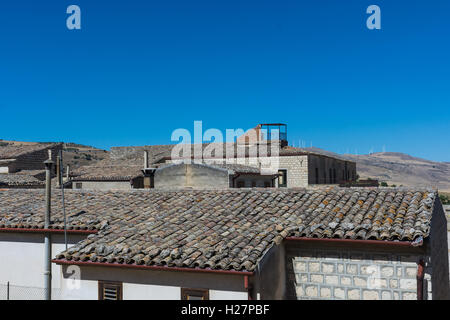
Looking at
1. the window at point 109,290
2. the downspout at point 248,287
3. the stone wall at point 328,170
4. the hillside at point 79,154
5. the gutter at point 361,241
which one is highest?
the hillside at point 79,154

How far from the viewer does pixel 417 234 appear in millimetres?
8469

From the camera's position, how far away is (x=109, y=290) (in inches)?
369

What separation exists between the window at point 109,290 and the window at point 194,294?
1.46 metres

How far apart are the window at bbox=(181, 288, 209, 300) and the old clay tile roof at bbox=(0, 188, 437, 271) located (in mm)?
624

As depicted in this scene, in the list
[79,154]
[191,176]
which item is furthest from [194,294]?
[79,154]

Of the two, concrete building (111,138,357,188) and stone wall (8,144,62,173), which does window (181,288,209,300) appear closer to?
concrete building (111,138,357,188)

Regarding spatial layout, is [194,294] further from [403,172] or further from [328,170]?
[403,172]

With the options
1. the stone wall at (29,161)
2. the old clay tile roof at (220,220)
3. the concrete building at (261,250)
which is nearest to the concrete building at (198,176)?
the old clay tile roof at (220,220)

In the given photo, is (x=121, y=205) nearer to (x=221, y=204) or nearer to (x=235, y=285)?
(x=221, y=204)

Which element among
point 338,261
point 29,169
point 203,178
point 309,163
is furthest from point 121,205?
point 29,169

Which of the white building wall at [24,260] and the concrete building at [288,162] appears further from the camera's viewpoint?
the concrete building at [288,162]

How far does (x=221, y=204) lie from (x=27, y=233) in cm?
519

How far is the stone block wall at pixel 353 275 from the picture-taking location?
8.85 m

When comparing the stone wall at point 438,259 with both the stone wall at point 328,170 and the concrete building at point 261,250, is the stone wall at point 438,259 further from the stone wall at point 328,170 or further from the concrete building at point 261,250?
the stone wall at point 328,170
